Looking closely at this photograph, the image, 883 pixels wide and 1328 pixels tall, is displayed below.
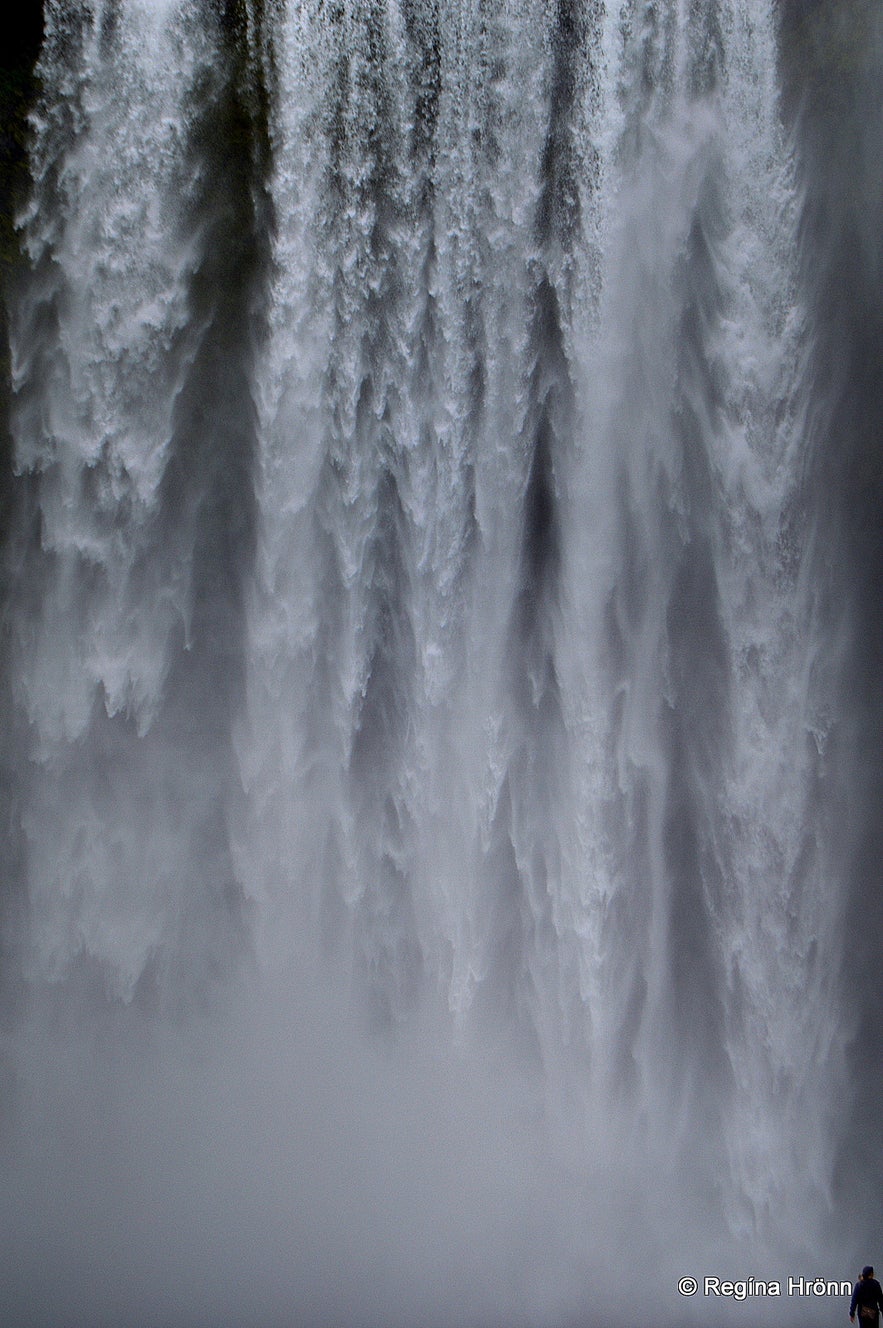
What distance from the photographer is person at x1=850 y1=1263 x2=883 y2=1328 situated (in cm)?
577

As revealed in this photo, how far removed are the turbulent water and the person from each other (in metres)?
1.70

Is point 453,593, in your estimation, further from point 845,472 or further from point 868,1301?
point 868,1301

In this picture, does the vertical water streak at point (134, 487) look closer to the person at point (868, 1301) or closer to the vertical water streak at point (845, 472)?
the vertical water streak at point (845, 472)

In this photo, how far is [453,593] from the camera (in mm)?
8430

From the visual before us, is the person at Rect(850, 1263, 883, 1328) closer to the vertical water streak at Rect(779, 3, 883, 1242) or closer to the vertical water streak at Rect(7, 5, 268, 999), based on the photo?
the vertical water streak at Rect(779, 3, 883, 1242)

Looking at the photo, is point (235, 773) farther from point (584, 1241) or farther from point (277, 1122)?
point (584, 1241)

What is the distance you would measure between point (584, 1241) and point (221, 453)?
18.2 feet

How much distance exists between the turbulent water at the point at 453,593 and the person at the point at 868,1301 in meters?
1.70

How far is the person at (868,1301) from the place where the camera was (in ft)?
18.9

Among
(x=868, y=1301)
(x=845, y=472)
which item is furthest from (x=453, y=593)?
(x=868, y=1301)

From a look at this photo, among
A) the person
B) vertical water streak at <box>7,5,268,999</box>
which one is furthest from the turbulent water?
the person

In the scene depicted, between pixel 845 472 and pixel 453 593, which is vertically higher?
pixel 845 472

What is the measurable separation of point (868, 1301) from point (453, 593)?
474cm

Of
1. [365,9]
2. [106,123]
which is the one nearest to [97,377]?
Result: [106,123]
